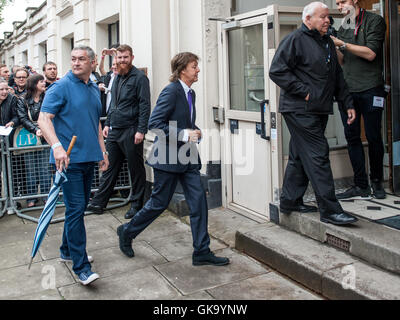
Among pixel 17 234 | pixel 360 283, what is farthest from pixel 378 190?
pixel 17 234

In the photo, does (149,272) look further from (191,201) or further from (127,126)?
(127,126)

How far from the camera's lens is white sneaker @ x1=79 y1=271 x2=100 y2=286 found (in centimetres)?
384

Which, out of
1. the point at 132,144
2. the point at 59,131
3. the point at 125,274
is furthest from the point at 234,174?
the point at 59,131

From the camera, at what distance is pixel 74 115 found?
3902 millimetres

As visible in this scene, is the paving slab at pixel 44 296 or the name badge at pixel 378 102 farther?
the name badge at pixel 378 102

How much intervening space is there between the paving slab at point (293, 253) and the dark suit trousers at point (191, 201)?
0.51 meters

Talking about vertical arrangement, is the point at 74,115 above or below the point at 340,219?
above

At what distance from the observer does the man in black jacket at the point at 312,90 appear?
418 cm

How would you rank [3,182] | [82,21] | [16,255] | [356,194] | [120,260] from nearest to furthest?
[120,260] < [16,255] < [356,194] < [3,182] < [82,21]

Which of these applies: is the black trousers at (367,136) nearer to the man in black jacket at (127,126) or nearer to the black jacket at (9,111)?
the man in black jacket at (127,126)

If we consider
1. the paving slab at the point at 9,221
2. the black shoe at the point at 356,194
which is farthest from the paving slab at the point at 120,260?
the black shoe at the point at 356,194

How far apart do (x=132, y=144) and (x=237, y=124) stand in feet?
4.44

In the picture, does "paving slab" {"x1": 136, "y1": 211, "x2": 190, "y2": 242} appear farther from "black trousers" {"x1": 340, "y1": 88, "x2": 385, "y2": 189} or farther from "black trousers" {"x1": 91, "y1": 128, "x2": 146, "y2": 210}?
"black trousers" {"x1": 340, "y1": 88, "x2": 385, "y2": 189}

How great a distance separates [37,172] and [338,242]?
13.8 ft
